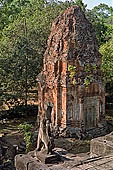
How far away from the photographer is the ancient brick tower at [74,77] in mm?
17500

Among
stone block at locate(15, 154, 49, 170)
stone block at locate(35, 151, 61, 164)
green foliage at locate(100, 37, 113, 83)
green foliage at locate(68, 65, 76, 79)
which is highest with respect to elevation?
green foliage at locate(100, 37, 113, 83)

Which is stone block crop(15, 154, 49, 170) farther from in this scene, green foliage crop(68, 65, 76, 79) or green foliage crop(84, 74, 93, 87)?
green foliage crop(84, 74, 93, 87)

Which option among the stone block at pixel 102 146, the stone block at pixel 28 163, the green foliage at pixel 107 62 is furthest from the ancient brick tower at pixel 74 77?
the stone block at pixel 28 163

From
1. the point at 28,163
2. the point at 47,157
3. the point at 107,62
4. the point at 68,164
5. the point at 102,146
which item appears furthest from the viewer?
the point at 107,62

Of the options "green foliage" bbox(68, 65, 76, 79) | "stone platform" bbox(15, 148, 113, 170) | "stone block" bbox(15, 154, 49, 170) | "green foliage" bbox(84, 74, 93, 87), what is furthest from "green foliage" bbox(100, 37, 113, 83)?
"stone block" bbox(15, 154, 49, 170)

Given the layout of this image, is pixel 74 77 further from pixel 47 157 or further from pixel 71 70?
pixel 47 157

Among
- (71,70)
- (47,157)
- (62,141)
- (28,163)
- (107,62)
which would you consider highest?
(107,62)

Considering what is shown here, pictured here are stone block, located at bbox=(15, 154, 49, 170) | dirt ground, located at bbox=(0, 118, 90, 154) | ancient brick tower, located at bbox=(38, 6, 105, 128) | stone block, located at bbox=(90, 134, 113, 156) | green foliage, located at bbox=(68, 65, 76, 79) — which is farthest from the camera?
ancient brick tower, located at bbox=(38, 6, 105, 128)

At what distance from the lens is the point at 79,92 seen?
1752 centimetres

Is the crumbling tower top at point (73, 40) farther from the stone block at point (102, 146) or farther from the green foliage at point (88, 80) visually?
the stone block at point (102, 146)

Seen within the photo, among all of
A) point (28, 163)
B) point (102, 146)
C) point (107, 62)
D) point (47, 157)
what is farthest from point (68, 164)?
point (107, 62)

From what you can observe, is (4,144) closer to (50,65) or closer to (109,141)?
(109,141)

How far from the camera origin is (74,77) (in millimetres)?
17422

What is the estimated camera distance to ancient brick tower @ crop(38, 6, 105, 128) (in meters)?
17.5
